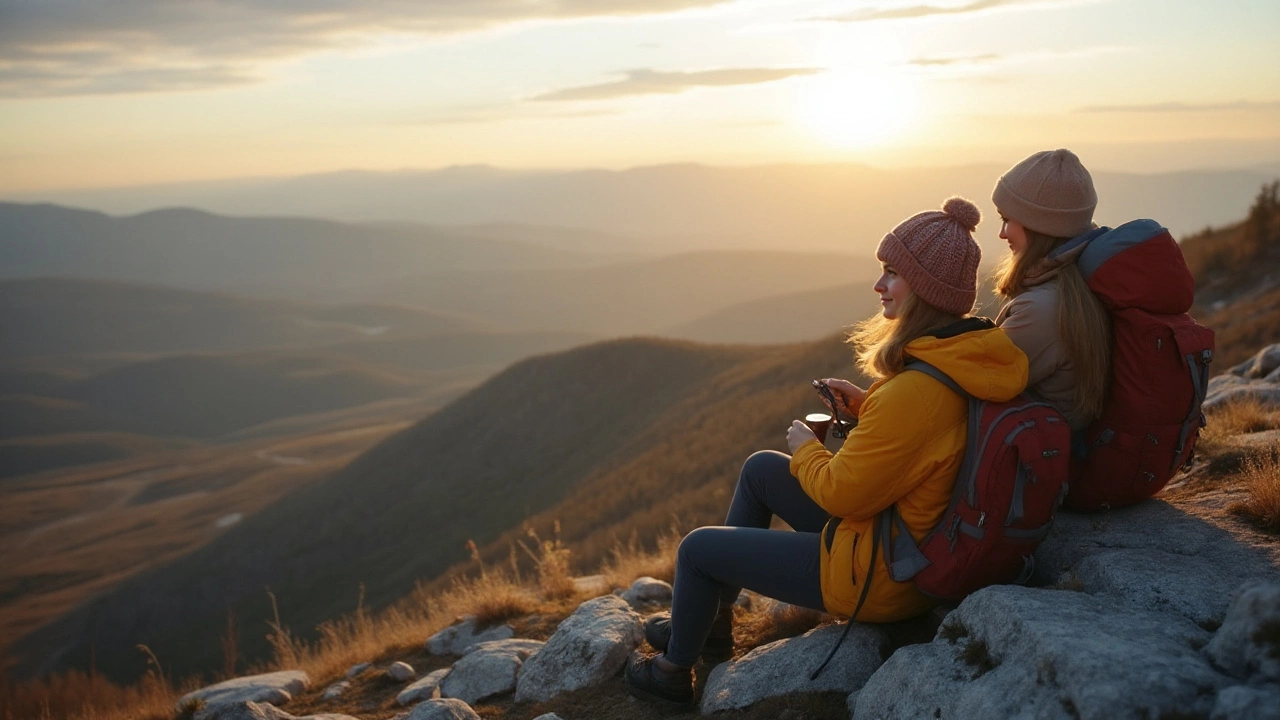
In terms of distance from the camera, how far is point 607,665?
4.93m

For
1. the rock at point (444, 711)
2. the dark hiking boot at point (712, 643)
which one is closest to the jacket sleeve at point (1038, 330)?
the dark hiking boot at point (712, 643)

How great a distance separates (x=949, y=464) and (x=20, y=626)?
4035cm

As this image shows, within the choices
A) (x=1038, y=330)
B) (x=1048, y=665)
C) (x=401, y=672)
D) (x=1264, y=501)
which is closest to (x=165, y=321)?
(x=401, y=672)

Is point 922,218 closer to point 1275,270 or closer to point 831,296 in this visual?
point 1275,270

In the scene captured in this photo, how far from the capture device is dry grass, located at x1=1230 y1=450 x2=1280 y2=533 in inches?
154

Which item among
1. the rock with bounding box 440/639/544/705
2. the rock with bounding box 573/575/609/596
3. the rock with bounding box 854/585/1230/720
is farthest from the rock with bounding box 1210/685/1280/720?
the rock with bounding box 573/575/609/596

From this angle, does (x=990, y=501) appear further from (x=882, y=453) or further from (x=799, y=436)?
(x=799, y=436)

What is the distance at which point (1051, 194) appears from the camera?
152 inches

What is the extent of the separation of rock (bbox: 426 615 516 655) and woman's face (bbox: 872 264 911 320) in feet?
14.3

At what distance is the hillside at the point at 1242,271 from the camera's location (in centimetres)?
1453

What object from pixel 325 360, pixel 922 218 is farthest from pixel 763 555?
pixel 325 360

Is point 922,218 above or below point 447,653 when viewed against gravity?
above

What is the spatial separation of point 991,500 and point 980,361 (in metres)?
0.54

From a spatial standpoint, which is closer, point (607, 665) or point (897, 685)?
point (897, 685)
